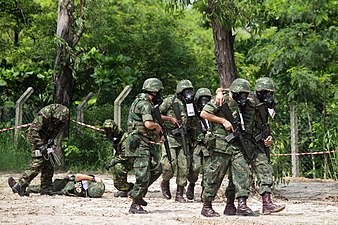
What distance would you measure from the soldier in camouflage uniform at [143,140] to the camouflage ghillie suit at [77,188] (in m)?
2.29

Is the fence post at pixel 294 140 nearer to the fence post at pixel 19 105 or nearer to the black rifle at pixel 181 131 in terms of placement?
the black rifle at pixel 181 131

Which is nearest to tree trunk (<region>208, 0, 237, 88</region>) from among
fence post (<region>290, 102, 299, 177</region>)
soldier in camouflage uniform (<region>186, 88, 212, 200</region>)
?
soldier in camouflage uniform (<region>186, 88, 212, 200</region>)

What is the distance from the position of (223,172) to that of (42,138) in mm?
3789

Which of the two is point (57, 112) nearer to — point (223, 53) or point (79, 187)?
point (79, 187)

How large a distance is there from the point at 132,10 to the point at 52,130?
11.6m

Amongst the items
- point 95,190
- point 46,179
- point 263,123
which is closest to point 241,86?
point 263,123

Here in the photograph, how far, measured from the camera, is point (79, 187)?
12273 mm

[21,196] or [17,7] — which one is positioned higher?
[17,7]

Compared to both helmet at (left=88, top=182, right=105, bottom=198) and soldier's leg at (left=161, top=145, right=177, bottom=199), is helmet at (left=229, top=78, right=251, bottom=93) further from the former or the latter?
helmet at (left=88, top=182, right=105, bottom=198)

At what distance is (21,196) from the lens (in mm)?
12109

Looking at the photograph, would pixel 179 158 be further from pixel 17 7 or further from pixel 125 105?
pixel 17 7

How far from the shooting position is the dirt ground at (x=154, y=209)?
8.98 metres

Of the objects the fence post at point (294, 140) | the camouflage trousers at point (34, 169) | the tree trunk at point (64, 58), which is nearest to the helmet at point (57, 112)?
the camouflage trousers at point (34, 169)

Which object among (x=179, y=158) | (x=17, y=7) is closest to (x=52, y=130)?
(x=179, y=158)
